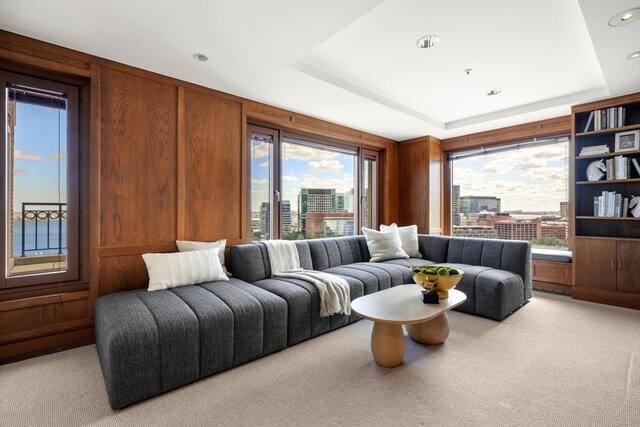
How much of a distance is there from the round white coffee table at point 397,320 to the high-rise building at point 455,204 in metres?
3.20

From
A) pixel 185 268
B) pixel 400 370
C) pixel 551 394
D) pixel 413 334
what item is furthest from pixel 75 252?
pixel 551 394

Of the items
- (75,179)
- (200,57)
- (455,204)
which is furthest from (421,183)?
(75,179)

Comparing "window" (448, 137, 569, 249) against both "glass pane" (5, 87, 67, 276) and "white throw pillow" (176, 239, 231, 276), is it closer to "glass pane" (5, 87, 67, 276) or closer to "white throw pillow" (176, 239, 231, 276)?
"white throw pillow" (176, 239, 231, 276)

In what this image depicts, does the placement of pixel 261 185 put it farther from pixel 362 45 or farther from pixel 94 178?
pixel 362 45

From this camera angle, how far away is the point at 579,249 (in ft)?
12.6

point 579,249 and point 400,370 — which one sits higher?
point 579,249

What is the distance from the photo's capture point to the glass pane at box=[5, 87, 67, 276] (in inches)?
93.7

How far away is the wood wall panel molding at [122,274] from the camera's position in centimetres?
264

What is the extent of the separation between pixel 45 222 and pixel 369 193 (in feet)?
14.1

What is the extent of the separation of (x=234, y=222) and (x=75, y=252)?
143cm

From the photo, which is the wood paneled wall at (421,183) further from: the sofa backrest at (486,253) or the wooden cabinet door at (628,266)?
the wooden cabinet door at (628,266)

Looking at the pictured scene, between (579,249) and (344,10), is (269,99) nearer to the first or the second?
(344,10)

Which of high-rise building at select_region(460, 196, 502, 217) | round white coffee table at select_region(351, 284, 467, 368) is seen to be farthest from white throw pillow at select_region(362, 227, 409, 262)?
high-rise building at select_region(460, 196, 502, 217)

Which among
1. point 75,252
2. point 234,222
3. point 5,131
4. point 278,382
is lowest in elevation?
point 278,382
